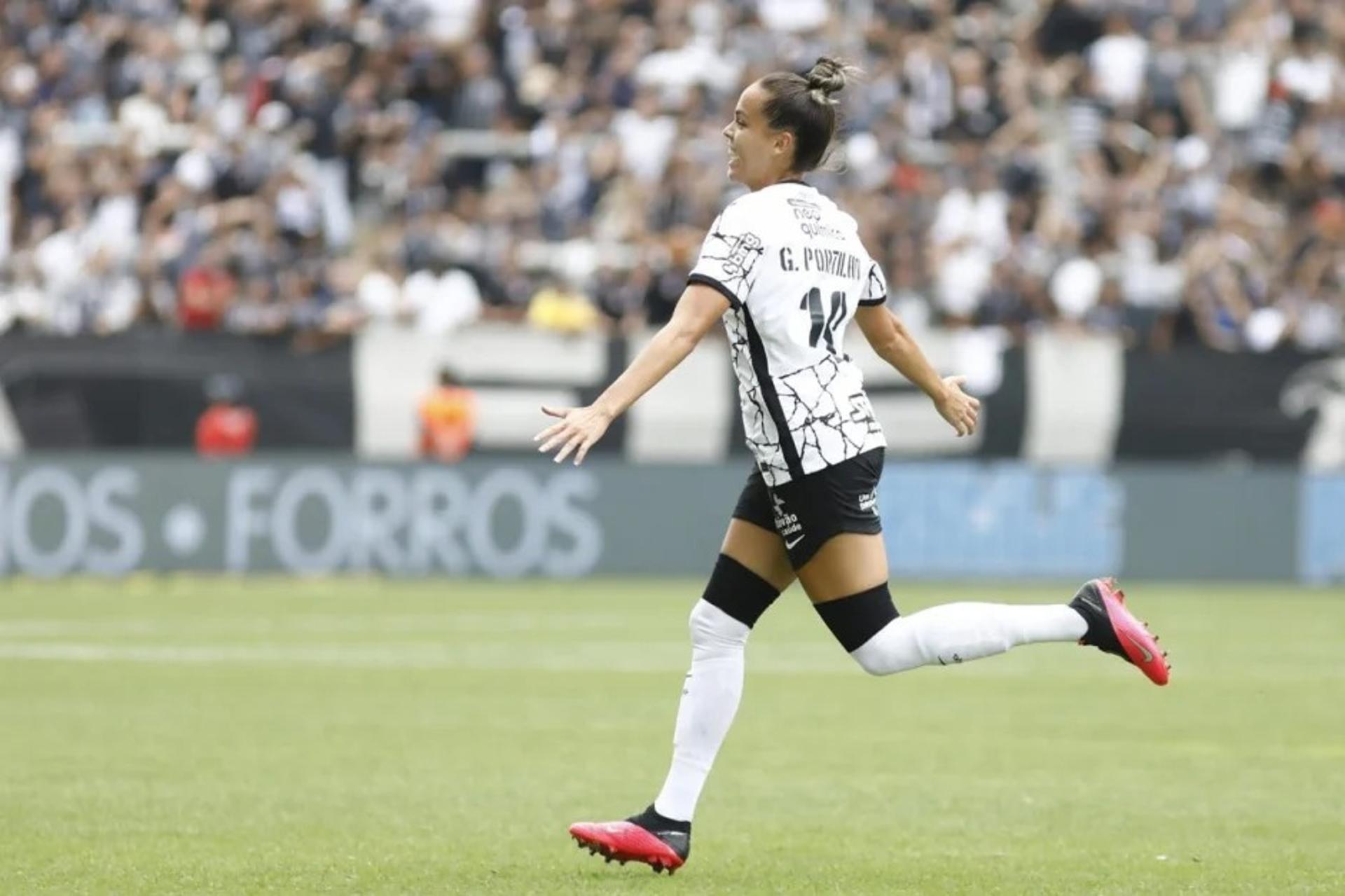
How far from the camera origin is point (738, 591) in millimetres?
7656

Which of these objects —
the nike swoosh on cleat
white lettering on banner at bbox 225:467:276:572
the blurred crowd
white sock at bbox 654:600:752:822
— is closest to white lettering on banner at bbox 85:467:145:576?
white lettering on banner at bbox 225:467:276:572

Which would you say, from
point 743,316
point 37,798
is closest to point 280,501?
point 37,798

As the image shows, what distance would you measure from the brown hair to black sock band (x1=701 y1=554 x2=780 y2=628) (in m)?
1.29

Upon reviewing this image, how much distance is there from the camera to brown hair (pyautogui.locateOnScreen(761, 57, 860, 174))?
7.48 metres

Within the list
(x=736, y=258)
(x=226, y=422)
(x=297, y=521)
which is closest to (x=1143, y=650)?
(x=736, y=258)

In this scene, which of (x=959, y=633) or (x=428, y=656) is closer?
(x=959, y=633)

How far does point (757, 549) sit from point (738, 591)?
14 cm

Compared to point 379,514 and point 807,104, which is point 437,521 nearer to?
point 379,514

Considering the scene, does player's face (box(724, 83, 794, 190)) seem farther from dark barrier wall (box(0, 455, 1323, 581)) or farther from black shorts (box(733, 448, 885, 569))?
dark barrier wall (box(0, 455, 1323, 581))

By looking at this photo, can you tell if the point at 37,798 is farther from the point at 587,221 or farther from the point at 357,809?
the point at 587,221

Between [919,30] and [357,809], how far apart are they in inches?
833

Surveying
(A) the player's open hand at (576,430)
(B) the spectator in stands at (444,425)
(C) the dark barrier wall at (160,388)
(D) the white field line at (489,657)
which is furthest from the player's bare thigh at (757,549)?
(C) the dark barrier wall at (160,388)

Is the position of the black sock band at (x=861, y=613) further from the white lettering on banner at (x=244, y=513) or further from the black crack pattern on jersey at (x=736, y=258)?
the white lettering on banner at (x=244, y=513)

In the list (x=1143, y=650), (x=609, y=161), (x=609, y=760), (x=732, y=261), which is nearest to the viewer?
(x=732, y=261)
